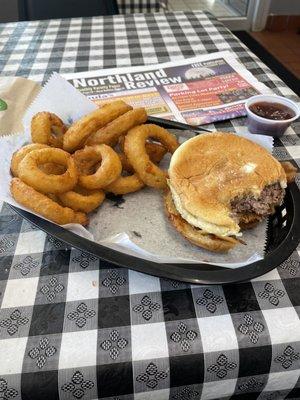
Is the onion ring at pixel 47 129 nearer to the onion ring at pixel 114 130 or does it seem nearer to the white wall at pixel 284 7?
the onion ring at pixel 114 130

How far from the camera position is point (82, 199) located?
88 centimetres

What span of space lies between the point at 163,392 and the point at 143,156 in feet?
1.82

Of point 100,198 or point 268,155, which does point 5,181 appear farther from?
point 268,155

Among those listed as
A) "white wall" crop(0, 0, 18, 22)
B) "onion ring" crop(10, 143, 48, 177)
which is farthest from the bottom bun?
"white wall" crop(0, 0, 18, 22)

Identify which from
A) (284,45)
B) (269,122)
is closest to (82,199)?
(269,122)

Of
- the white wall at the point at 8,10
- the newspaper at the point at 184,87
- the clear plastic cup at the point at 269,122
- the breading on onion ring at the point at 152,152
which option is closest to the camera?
the breading on onion ring at the point at 152,152

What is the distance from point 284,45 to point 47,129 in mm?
3825

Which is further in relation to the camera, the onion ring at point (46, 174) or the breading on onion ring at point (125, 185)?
the breading on onion ring at point (125, 185)

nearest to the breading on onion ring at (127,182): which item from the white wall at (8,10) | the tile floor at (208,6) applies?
the white wall at (8,10)

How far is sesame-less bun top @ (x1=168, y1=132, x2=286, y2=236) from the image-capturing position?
814mm

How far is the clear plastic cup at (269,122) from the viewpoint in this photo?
1174 millimetres

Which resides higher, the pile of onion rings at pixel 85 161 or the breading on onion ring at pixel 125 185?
the pile of onion rings at pixel 85 161

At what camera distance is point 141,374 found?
650 mm

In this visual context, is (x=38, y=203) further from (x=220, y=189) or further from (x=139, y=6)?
(x=139, y=6)
